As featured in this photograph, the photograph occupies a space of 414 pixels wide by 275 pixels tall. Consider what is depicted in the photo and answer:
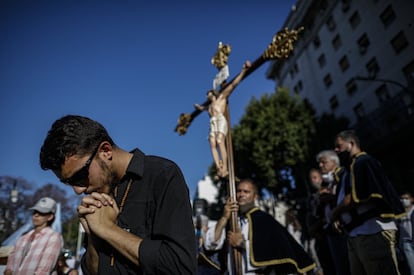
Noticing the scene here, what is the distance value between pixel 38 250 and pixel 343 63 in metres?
23.0

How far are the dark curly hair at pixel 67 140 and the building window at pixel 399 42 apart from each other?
18.5 meters

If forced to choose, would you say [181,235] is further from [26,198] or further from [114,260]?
[26,198]

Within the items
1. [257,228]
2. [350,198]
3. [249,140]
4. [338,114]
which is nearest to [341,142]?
[350,198]

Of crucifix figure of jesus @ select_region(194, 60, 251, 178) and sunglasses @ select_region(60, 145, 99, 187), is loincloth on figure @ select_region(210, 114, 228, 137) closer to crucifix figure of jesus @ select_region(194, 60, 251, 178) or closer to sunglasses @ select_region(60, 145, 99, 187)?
crucifix figure of jesus @ select_region(194, 60, 251, 178)

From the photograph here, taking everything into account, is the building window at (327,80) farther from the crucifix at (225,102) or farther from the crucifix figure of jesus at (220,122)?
the crucifix figure of jesus at (220,122)

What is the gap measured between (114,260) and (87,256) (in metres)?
0.28

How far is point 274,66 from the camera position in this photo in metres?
30.5

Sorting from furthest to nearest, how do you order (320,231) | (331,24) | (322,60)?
(322,60)
(331,24)
(320,231)

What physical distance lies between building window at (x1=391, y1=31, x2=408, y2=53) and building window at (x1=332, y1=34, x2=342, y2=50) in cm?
582

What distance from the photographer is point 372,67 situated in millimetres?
18359

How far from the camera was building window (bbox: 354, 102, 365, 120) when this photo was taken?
771 inches

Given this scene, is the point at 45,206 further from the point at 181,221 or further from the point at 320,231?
the point at 320,231

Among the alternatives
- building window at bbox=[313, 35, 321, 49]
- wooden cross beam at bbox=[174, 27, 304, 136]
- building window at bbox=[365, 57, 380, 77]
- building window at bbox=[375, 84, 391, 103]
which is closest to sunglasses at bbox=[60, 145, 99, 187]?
wooden cross beam at bbox=[174, 27, 304, 136]

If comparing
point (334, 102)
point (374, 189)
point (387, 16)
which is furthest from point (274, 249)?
point (334, 102)
